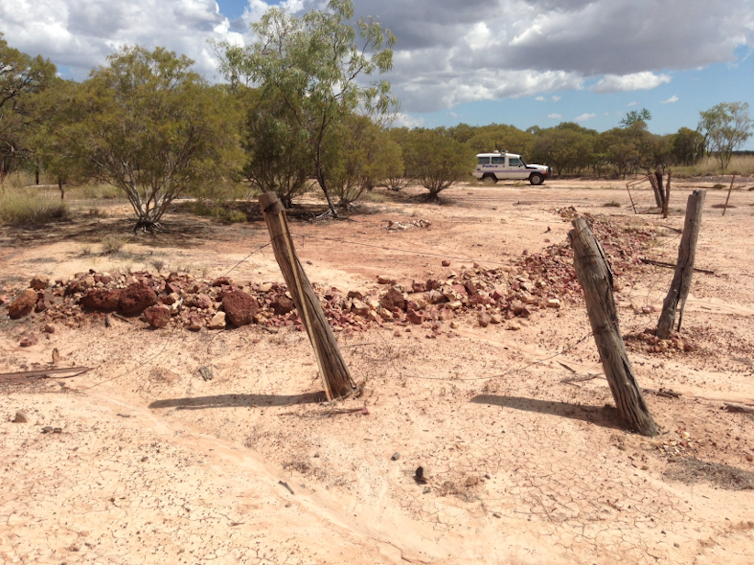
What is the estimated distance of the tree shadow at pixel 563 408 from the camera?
177 inches

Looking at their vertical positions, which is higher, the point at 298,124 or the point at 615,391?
the point at 298,124

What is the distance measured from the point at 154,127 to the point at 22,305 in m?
4.74

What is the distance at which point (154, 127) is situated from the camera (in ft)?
33.1

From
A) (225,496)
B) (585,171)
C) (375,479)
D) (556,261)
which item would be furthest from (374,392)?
(585,171)

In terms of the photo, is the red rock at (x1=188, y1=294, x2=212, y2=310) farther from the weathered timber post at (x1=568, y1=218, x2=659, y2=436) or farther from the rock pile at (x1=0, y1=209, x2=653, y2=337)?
the weathered timber post at (x1=568, y1=218, x2=659, y2=436)

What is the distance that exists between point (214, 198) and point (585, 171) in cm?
4107

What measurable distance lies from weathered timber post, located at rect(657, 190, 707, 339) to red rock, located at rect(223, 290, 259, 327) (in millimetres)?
4779

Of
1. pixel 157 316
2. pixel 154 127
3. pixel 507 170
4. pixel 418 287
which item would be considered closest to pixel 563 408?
pixel 418 287

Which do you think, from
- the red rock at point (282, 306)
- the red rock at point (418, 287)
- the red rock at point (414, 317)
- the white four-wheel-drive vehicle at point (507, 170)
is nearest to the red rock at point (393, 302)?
the red rock at point (414, 317)

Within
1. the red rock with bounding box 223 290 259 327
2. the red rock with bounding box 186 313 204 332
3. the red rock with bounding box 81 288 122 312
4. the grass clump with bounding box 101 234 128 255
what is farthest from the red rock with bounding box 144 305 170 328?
the grass clump with bounding box 101 234 128 255

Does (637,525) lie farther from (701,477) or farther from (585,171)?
(585,171)

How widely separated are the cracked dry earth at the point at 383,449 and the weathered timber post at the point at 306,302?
0.22m

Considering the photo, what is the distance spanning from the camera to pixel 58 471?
3740 mm

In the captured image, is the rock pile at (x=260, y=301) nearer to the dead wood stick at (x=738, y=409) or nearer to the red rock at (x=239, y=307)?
the red rock at (x=239, y=307)
